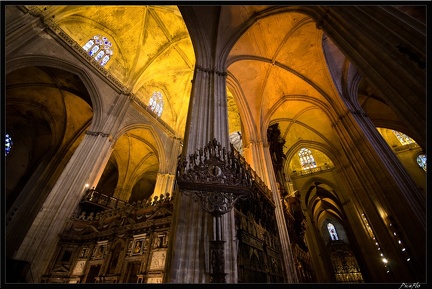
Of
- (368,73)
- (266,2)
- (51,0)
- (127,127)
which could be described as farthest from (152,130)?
(368,73)

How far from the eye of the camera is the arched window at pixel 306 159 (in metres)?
17.2

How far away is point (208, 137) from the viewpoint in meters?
5.22

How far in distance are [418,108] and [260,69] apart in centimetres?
935

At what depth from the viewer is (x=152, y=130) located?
44.3 feet

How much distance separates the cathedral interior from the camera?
12.2ft

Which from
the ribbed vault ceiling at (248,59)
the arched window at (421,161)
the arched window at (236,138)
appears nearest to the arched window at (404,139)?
the arched window at (421,161)

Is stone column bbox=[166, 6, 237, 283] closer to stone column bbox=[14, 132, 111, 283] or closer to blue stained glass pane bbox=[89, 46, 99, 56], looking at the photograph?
stone column bbox=[14, 132, 111, 283]

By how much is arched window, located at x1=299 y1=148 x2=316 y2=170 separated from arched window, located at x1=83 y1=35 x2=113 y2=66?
1716 cm

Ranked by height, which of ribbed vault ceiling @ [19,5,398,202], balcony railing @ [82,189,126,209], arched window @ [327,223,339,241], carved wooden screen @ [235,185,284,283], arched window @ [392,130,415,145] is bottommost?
carved wooden screen @ [235,185,284,283]

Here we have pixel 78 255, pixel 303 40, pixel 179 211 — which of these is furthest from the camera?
pixel 303 40

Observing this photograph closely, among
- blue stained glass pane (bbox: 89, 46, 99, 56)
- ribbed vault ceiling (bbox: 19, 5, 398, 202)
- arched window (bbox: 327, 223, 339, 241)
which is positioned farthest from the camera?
arched window (bbox: 327, 223, 339, 241)

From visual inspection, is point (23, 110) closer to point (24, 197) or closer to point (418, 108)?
point (24, 197)

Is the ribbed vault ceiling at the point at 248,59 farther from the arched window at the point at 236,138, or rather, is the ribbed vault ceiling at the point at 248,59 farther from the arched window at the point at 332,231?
the arched window at the point at 332,231

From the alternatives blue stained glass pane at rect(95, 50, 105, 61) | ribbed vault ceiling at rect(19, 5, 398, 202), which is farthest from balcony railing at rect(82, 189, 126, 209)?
blue stained glass pane at rect(95, 50, 105, 61)
